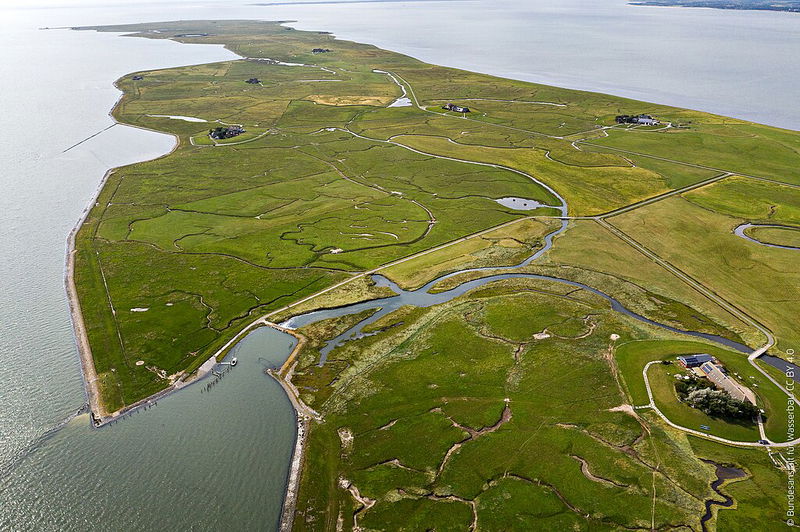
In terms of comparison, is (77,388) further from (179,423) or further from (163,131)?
(163,131)

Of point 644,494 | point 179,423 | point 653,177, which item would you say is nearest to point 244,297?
point 179,423

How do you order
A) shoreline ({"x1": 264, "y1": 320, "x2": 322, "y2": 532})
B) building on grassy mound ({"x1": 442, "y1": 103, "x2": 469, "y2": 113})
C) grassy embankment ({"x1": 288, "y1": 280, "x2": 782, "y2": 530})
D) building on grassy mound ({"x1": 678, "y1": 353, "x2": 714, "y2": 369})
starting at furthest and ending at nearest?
building on grassy mound ({"x1": 442, "y1": 103, "x2": 469, "y2": 113}), building on grassy mound ({"x1": 678, "y1": 353, "x2": 714, "y2": 369}), shoreline ({"x1": 264, "y1": 320, "x2": 322, "y2": 532}), grassy embankment ({"x1": 288, "y1": 280, "x2": 782, "y2": 530})

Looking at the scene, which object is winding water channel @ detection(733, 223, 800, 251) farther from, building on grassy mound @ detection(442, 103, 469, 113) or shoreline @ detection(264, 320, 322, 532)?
building on grassy mound @ detection(442, 103, 469, 113)

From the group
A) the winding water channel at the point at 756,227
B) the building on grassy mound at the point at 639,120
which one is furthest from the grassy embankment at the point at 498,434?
the building on grassy mound at the point at 639,120

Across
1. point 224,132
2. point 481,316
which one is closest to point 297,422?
point 481,316

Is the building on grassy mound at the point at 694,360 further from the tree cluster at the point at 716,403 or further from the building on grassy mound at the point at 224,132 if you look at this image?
the building on grassy mound at the point at 224,132

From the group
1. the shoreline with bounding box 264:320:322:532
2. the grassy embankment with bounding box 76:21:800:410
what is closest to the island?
the shoreline with bounding box 264:320:322:532
